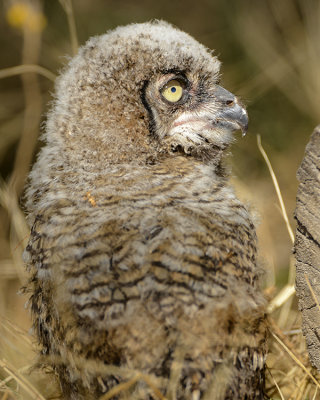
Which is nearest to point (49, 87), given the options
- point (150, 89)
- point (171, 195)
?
point (150, 89)

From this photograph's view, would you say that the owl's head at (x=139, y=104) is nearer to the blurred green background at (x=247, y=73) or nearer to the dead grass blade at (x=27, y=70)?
the dead grass blade at (x=27, y=70)

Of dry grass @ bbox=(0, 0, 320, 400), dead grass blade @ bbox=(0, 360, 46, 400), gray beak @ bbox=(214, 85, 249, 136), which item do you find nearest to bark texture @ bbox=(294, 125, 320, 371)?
dry grass @ bbox=(0, 0, 320, 400)

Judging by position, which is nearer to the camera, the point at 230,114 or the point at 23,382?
the point at 23,382

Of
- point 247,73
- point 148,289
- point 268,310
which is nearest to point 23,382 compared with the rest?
point 148,289

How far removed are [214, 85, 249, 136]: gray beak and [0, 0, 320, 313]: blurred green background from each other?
6.72ft

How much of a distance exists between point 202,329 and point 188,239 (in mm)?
285

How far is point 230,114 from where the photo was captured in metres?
2.41

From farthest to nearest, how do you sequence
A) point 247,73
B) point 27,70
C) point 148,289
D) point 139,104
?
point 247,73 → point 27,70 → point 139,104 → point 148,289

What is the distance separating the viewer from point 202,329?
5.46 ft

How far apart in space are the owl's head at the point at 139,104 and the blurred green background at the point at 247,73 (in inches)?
83.6

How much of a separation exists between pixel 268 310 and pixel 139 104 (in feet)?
3.02

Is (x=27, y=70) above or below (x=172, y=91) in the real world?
below

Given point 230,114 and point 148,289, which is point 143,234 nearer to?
point 148,289

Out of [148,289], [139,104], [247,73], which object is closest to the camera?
[148,289]
